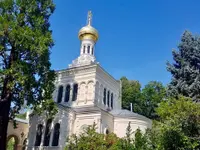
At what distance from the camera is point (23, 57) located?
18.3m

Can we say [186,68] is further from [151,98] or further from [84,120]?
[151,98]

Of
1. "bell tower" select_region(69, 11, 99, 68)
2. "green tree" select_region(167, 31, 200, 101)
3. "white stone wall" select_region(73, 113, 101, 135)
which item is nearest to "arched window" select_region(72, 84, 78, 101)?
"white stone wall" select_region(73, 113, 101, 135)

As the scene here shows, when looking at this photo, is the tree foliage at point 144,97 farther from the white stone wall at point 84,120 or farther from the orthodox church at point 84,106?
the white stone wall at point 84,120

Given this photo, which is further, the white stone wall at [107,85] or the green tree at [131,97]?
the green tree at [131,97]

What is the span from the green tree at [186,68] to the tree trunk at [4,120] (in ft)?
37.6

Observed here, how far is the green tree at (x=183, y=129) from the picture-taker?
11212mm

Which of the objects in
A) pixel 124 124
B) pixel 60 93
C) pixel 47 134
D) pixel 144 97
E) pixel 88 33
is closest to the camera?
pixel 47 134

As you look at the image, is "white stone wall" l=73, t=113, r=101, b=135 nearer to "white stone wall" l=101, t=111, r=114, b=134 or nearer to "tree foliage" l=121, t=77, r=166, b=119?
"white stone wall" l=101, t=111, r=114, b=134

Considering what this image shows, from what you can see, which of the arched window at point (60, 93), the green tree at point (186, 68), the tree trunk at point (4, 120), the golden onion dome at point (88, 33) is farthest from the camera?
the golden onion dome at point (88, 33)

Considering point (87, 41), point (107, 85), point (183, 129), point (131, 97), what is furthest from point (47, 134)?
point (131, 97)

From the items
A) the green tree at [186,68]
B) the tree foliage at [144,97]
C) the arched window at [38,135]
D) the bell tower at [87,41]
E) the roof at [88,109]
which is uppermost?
the bell tower at [87,41]

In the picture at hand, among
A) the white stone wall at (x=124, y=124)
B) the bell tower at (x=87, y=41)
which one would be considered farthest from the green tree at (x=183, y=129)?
the bell tower at (x=87, y=41)

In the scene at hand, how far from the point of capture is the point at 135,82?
145ft

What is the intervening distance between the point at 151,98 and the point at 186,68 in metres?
26.0
